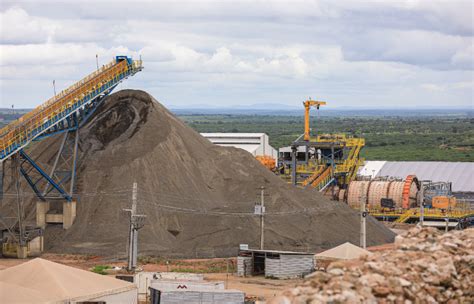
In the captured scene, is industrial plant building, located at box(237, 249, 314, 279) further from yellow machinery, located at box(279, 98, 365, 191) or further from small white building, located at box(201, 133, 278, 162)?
small white building, located at box(201, 133, 278, 162)

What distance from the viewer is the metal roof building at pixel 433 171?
94562 mm

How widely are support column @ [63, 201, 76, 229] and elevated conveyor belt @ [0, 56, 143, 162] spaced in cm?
473

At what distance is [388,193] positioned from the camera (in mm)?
83125

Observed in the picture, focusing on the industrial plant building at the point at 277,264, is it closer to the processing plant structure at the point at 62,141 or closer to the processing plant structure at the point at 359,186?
the processing plant structure at the point at 62,141

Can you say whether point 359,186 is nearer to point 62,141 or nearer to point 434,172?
point 434,172

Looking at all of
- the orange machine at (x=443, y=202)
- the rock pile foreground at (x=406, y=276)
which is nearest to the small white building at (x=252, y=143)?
the orange machine at (x=443, y=202)

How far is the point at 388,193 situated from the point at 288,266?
3279 cm

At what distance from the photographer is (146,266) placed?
55.2 metres

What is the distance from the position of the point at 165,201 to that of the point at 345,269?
167ft

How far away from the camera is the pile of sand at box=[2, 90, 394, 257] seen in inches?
2431

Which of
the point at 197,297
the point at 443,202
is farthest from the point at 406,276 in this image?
the point at 443,202

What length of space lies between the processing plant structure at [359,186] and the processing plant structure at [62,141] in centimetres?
1955

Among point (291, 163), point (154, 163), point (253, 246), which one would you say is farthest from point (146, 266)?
point (291, 163)

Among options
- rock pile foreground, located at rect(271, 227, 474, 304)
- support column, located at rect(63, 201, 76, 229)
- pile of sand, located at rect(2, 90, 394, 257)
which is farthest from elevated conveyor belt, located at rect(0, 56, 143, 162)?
rock pile foreground, located at rect(271, 227, 474, 304)
